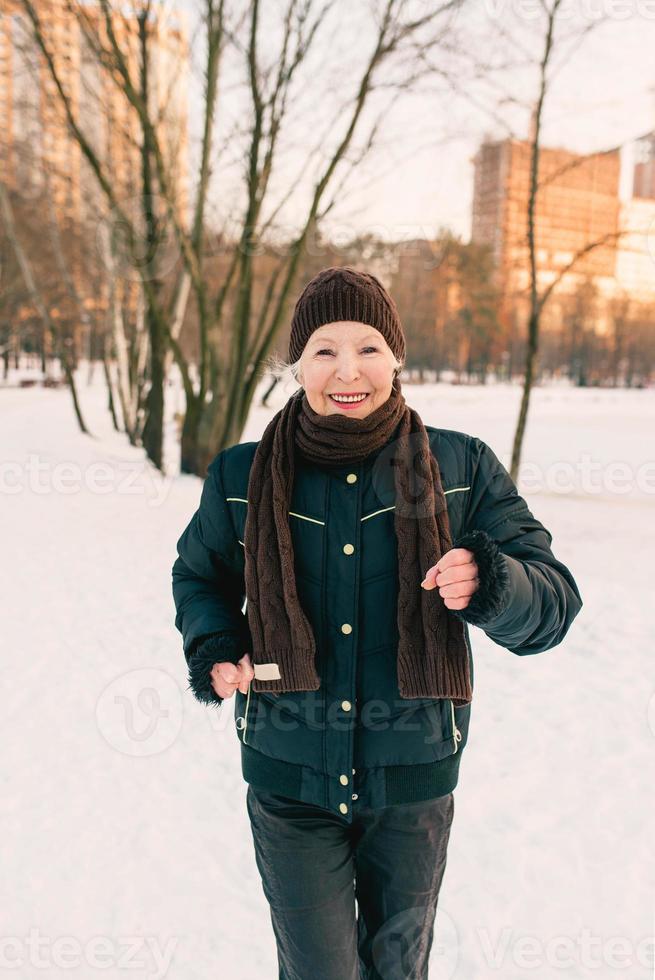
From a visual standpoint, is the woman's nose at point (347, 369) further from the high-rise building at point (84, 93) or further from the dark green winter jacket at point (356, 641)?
the high-rise building at point (84, 93)

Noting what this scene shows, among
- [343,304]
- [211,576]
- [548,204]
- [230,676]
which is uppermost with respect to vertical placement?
[548,204]

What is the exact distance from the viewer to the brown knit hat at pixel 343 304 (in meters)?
1.78

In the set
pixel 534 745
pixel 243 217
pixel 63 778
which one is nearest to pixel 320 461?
pixel 63 778

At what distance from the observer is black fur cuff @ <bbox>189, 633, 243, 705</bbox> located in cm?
175

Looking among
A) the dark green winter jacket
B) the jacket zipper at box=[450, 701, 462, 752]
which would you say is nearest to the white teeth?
the dark green winter jacket

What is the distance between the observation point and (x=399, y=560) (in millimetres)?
1714

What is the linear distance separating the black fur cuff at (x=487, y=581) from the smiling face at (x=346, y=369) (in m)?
0.44

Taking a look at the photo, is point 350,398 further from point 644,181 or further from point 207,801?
point 644,181

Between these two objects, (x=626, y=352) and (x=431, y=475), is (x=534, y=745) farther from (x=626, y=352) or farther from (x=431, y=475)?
(x=626, y=352)

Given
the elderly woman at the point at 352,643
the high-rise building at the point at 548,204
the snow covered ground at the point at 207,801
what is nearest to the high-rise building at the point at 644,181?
the high-rise building at the point at 548,204

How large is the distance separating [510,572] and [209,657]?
0.71m

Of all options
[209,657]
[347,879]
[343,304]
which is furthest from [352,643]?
[343,304]

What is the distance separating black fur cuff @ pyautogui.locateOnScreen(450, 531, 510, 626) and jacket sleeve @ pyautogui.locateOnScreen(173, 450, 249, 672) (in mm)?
590

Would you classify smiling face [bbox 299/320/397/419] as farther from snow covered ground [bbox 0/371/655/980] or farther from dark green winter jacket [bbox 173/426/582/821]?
snow covered ground [bbox 0/371/655/980]
